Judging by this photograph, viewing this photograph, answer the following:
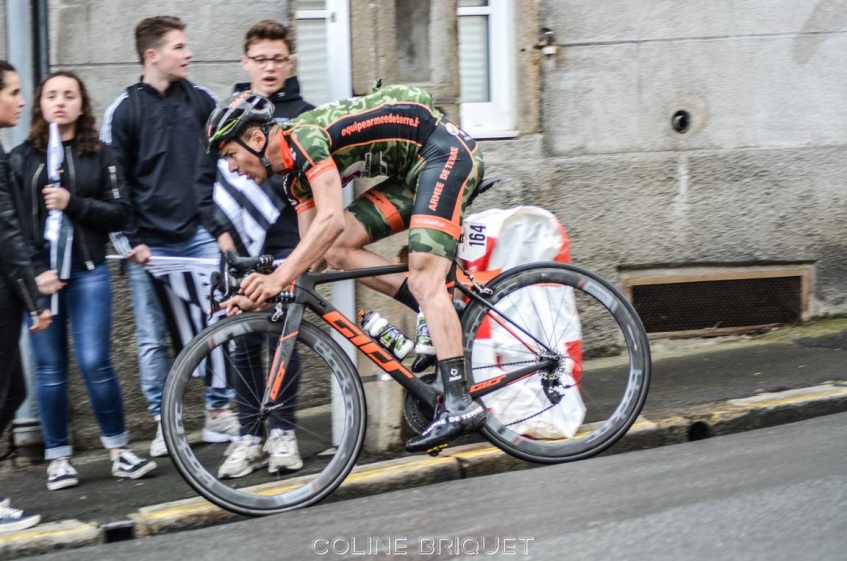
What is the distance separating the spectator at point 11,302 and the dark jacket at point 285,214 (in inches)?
46.0

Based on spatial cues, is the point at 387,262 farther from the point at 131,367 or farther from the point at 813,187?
the point at 813,187

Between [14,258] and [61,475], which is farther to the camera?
[61,475]

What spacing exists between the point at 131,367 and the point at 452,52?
2.57m

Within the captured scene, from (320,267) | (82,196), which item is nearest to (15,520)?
(82,196)

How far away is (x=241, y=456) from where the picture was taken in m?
5.31

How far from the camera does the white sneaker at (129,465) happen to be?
5887 mm

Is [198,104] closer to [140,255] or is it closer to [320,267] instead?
[140,255]

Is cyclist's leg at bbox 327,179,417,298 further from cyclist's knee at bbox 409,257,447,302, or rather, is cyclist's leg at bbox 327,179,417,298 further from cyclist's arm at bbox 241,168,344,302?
cyclist's arm at bbox 241,168,344,302

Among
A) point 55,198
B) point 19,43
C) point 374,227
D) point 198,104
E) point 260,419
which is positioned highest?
point 19,43

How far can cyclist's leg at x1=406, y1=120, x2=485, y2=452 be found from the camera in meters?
5.16

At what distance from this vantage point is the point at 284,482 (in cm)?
530

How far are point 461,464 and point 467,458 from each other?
1.8 inches

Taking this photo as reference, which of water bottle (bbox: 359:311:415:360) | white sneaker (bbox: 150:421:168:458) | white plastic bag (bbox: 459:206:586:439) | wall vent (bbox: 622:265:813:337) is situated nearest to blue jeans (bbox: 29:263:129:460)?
white sneaker (bbox: 150:421:168:458)

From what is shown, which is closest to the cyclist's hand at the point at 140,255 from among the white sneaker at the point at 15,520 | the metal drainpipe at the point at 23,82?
the metal drainpipe at the point at 23,82
